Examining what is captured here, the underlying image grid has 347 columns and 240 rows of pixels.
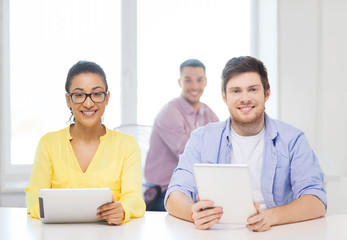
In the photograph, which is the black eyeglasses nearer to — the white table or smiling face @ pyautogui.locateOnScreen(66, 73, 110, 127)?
smiling face @ pyautogui.locateOnScreen(66, 73, 110, 127)

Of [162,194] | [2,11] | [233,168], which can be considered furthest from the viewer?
[2,11]

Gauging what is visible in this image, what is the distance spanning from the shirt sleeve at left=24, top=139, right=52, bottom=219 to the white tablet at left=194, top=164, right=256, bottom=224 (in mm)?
801

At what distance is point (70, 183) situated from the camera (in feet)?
7.27

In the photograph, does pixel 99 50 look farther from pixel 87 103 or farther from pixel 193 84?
pixel 87 103

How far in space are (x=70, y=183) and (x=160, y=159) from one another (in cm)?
149

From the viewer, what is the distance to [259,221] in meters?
1.76

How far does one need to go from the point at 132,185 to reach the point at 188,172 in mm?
259

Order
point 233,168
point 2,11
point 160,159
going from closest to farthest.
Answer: point 233,168 → point 160,159 → point 2,11

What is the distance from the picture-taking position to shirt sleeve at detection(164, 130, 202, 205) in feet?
7.09

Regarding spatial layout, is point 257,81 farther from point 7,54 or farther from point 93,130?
point 7,54

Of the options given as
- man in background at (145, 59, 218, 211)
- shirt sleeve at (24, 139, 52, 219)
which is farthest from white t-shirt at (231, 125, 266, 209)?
man in background at (145, 59, 218, 211)

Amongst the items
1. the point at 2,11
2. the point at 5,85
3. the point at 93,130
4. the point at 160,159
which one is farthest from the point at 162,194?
the point at 2,11

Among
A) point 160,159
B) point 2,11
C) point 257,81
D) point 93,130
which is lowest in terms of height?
point 160,159

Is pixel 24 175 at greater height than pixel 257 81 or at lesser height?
lesser
